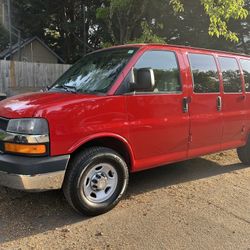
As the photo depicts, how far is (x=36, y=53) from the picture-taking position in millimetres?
32281

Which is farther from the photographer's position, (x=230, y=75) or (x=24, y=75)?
(x=24, y=75)

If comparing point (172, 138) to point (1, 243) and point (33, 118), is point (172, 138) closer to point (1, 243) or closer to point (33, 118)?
point (33, 118)

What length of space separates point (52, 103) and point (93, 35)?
25023 millimetres

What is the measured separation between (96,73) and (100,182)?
144cm

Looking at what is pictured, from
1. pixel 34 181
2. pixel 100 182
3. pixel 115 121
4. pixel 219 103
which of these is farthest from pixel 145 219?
pixel 219 103

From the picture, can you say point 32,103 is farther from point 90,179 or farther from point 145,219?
point 145,219

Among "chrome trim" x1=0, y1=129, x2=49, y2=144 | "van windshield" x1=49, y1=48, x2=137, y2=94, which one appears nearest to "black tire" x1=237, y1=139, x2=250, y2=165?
"van windshield" x1=49, y1=48, x2=137, y2=94

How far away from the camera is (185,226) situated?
14.4 ft

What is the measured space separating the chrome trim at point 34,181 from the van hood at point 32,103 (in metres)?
0.63

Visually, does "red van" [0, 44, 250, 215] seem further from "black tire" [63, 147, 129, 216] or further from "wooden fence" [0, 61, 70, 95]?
"wooden fence" [0, 61, 70, 95]

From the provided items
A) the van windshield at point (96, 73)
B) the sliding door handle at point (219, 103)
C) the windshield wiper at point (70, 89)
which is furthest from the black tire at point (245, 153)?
the windshield wiper at point (70, 89)

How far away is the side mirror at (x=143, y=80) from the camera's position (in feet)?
15.5

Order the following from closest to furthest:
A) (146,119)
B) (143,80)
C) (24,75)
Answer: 1. (143,80)
2. (146,119)
3. (24,75)

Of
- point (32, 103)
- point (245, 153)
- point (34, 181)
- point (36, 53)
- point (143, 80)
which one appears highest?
point (36, 53)
